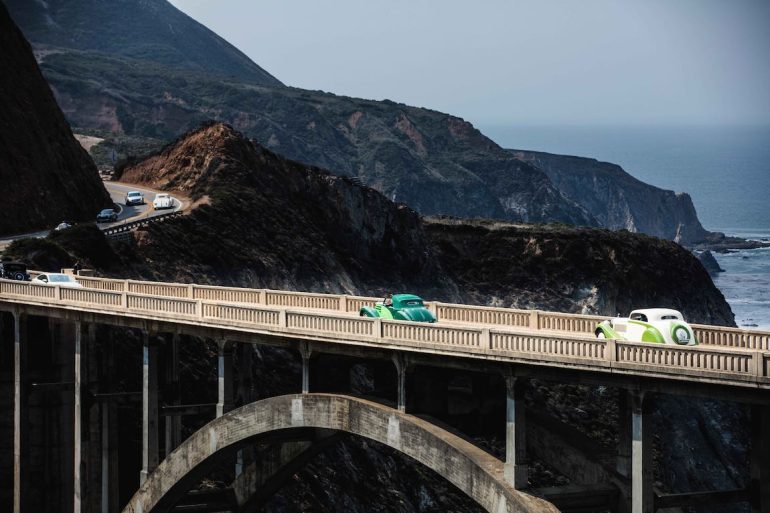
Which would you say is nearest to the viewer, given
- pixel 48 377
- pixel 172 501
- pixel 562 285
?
pixel 172 501

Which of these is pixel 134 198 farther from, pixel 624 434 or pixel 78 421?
pixel 624 434

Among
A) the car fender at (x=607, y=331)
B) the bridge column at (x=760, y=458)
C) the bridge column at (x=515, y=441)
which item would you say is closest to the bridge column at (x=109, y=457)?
the bridge column at (x=515, y=441)

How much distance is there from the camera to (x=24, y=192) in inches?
4011

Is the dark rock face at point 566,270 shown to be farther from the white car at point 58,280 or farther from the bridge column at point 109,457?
the bridge column at point 109,457

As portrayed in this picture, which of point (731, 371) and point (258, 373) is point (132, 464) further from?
point (731, 371)

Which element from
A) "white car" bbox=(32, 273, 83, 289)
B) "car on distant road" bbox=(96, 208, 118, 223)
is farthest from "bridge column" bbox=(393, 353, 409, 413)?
"car on distant road" bbox=(96, 208, 118, 223)

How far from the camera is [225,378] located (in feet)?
160

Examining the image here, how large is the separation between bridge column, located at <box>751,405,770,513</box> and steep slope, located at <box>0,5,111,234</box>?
69172 millimetres

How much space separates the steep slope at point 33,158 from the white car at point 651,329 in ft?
213

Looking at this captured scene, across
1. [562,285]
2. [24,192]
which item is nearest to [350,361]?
[24,192]

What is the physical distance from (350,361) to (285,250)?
228 ft

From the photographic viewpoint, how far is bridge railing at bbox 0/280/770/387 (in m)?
33.5

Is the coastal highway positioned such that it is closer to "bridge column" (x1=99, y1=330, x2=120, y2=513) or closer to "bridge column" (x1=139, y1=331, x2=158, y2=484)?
"bridge column" (x1=99, y1=330, x2=120, y2=513)

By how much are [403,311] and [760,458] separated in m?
13.1
